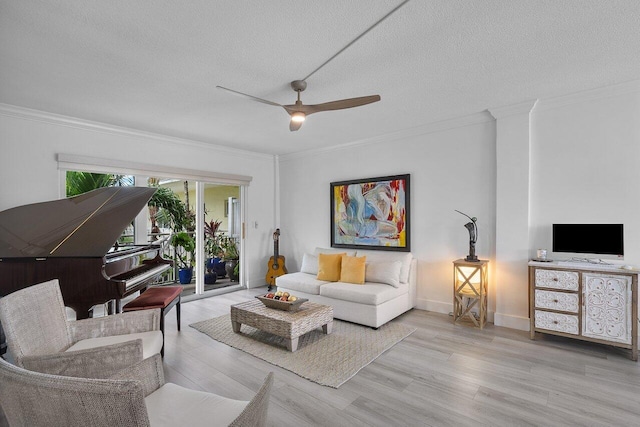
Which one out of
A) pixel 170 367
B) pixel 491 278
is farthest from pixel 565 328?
pixel 170 367

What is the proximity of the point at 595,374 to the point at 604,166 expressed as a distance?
2016 mm

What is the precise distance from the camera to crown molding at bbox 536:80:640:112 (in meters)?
3.14

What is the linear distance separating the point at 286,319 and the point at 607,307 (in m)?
3.01

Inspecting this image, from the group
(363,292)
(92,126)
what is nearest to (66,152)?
(92,126)

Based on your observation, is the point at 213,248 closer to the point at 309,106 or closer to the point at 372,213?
the point at 372,213

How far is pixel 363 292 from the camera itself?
3.85m

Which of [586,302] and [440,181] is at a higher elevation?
[440,181]

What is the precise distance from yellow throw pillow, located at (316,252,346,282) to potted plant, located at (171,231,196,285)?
229 centimetres

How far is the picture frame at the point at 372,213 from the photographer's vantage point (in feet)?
15.5

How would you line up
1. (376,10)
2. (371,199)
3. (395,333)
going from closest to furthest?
(376,10), (395,333), (371,199)

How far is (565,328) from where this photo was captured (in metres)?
3.17

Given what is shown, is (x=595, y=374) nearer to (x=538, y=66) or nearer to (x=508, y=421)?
(x=508, y=421)

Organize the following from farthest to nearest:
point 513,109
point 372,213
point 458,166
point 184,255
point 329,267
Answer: point 184,255 < point 372,213 < point 329,267 < point 458,166 < point 513,109

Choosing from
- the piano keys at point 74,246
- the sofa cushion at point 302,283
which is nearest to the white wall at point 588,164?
the sofa cushion at point 302,283
